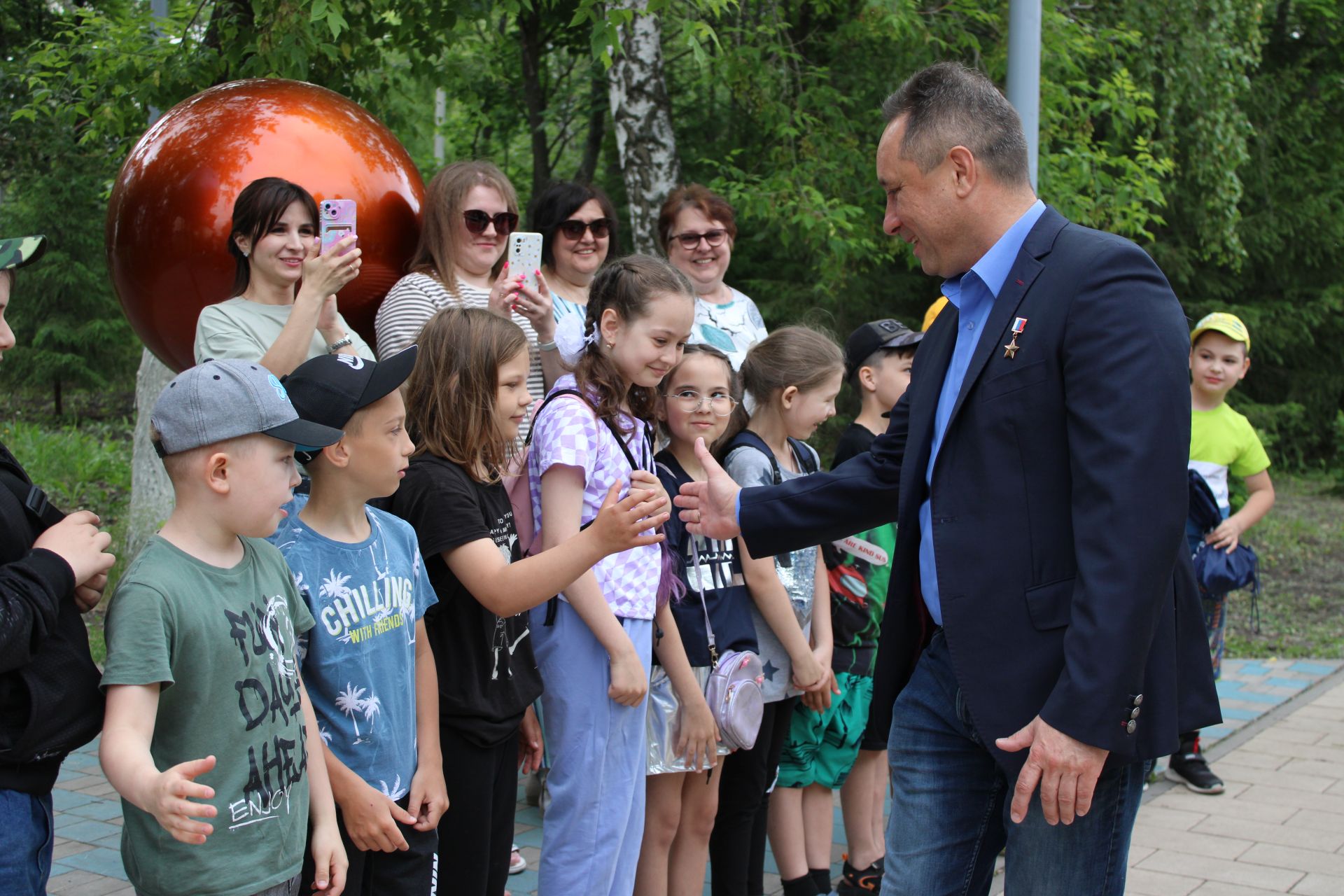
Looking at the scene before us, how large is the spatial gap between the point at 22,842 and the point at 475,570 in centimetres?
111

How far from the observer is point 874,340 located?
473 cm

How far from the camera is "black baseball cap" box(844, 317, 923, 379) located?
15.4 ft

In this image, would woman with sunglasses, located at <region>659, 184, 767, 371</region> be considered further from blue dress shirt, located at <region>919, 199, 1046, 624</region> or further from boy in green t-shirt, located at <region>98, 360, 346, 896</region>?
boy in green t-shirt, located at <region>98, 360, 346, 896</region>

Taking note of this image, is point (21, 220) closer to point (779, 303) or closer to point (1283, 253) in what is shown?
point (779, 303)

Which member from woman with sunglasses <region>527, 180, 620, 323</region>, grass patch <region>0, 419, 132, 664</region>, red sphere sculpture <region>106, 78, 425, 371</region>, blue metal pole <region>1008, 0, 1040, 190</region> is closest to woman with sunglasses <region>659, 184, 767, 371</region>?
woman with sunglasses <region>527, 180, 620, 323</region>

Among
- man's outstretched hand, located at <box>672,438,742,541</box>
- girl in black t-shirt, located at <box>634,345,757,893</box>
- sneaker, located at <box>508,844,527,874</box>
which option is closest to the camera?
man's outstretched hand, located at <box>672,438,742,541</box>

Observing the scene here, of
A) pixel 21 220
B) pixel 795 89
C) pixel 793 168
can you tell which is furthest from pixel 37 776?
pixel 21 220

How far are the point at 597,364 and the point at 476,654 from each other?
929 millimetres

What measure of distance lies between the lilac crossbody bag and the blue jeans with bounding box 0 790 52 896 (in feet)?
6.09

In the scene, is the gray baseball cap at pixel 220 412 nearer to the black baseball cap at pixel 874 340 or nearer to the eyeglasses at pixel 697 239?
the black baseball cap at pixel 874 340

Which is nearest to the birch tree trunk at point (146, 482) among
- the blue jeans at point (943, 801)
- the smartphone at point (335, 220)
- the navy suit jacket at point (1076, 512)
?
the smartphone at point (335, 220)

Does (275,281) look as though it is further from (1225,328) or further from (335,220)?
(1225,328)

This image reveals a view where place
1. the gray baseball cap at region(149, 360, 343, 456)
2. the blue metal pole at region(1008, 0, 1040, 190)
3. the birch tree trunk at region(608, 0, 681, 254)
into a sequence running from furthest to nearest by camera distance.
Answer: the birch tree trunk at region(608, 0, 681, 254)
the blue metal pole at region(1008, 0, 1040, 190)
the gray baseball cap at region(149, 360, 343, 456)

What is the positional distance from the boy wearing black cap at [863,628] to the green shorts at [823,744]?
0.23 feet
